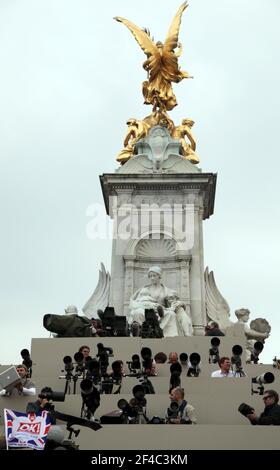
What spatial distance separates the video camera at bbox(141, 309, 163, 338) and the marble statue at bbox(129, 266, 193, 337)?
223cm

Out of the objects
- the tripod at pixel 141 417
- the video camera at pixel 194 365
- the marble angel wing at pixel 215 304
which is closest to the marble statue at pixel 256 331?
the marble angel wing at pixel 215 304

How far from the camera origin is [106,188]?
32.0 meters

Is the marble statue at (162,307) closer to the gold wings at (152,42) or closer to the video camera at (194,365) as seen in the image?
the video camera at (194,365)

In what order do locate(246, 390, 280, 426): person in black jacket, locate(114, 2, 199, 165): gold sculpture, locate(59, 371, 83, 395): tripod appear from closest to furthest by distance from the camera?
locate(246, 390, 280, 426): person in black jacket
locate(59, 371, 83, 395): tripod
locate(114, 2, 199, 165): gold sculpture

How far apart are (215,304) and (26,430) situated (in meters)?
19.8

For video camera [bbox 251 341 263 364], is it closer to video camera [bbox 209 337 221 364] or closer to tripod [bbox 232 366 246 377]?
video camera [bbox 209 337 221 364]

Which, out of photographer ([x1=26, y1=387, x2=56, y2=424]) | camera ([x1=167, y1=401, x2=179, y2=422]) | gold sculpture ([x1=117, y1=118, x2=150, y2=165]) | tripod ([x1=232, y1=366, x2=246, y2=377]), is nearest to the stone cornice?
gold sculpture ([x1=117, y1=118, x2=150, y2=165])

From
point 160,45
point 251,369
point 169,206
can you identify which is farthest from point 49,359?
point 160,45

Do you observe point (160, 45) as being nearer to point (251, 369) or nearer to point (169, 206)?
point (169, 206)

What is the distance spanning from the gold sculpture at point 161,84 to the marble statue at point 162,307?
7657 mm

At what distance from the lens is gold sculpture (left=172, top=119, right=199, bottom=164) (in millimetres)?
32688

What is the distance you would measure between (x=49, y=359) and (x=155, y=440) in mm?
7627

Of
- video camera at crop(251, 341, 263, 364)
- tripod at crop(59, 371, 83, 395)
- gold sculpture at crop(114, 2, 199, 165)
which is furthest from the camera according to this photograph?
gold sculpture at crop(114, 2, 199, 165)
